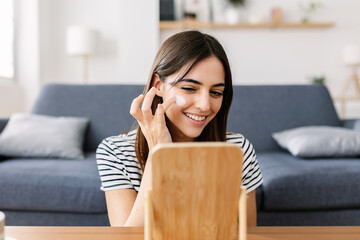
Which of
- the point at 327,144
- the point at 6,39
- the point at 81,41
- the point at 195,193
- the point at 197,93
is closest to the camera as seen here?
the point at 195,193

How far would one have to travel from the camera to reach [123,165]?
42.1 inches

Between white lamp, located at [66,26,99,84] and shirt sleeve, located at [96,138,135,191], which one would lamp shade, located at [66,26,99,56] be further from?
shirt sleeve, located at [96,138,135,191]

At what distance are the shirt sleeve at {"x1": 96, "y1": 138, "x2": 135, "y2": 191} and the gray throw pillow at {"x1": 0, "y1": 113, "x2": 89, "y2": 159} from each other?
88 centimetres

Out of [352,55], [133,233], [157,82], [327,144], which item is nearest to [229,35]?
[352,55]

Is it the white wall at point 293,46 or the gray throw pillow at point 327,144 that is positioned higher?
the white wall at point 293,46

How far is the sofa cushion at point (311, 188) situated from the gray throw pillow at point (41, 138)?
42.3 inches

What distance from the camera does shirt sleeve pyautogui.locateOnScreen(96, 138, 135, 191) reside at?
102cm

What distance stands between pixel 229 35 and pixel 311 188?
306 cm

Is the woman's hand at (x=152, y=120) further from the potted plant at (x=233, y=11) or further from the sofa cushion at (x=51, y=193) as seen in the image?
the potted plant at (x=233, y=11)

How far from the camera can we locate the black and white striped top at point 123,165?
1028 mm

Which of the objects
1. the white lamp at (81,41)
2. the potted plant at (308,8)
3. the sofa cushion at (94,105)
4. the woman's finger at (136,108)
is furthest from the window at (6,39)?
the potted plant at (308,8)

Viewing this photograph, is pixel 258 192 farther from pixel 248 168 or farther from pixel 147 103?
pixel 147 103

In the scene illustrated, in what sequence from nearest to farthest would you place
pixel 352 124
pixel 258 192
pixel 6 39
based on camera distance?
pixel 258 192 → pixel 352 124 → pixel 6 39

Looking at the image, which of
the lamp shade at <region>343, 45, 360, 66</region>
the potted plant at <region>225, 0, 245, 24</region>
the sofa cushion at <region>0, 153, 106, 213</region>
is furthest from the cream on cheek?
the lamp shade at <region>343, 45, 360, 66</region>
